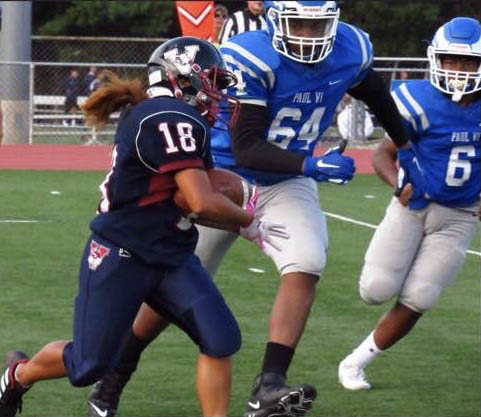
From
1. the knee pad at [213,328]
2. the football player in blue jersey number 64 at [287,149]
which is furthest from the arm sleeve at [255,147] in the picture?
the knee pad at [213,328]

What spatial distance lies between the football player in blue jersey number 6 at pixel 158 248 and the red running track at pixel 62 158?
11017 millimetres

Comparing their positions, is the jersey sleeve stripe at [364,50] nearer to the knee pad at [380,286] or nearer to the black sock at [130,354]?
the knee pad at [380,286]

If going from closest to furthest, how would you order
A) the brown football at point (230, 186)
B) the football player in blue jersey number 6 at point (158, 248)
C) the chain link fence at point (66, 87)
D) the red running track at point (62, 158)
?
the football player in blue jersey number 6 at point (158, 248) < the brown football at point (230, 186) < the red running track at point (62, 158) < the chain link fence at point (66, 87)

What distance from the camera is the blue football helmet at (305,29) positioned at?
5.38m

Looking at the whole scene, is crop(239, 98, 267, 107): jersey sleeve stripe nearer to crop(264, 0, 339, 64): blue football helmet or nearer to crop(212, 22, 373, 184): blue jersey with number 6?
crop(212, 22, 373, 184): blue jersey with number 6

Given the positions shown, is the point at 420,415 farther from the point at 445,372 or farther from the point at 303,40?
the point at 303,40

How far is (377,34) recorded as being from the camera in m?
29.2

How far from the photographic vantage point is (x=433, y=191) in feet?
18.9

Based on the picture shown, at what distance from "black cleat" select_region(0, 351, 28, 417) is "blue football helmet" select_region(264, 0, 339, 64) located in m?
1.60

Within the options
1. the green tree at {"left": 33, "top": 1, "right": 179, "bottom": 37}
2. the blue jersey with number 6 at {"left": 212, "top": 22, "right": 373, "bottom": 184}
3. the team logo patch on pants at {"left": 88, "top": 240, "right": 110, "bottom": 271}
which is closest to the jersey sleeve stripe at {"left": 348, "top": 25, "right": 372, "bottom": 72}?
the blue jersey with number 6 at {"left": 212, "top": 22, "right": 373, "bottom": 184}

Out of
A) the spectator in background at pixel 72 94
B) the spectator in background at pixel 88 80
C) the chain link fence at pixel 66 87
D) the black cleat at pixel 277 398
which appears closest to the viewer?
the black cleat at pixel 277 398

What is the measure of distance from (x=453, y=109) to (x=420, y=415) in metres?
1.30

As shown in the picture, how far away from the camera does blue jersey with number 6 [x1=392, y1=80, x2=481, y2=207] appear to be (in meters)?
5.77

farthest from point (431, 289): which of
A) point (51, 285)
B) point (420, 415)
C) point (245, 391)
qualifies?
point (51, 285)
